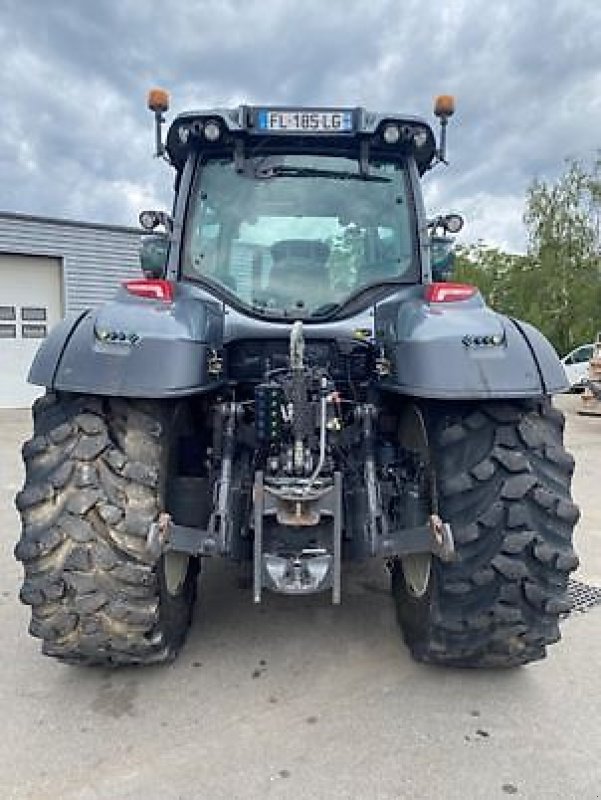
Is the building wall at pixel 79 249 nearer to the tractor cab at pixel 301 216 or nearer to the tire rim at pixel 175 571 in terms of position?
the tractor cab at pixel 301 216

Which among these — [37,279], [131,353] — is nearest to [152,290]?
[131,353]

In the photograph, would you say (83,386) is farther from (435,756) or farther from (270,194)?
(435,756)

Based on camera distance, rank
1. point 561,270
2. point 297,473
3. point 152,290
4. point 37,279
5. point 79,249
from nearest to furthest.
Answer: point 297,473
point 152,290
point 37,279
point 79,249
point 561,270

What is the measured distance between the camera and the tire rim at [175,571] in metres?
2.97

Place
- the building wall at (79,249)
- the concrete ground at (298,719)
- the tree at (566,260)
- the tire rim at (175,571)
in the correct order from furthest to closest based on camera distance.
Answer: the tree at (566,260)
the building wall at (79,249)
the tire rim at (175,571)
the concrete ground at (298,719)

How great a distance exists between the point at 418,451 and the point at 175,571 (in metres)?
1.23

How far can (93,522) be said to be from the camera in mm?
2555

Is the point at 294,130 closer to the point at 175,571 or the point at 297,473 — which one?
the point at 297,473

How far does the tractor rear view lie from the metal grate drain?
1.24 metres

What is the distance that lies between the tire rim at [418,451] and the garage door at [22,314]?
1236 cm

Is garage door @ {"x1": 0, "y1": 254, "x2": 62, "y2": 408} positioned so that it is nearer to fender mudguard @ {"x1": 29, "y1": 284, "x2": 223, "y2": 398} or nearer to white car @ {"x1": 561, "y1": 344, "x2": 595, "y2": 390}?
fender mudguard @ {"x1": 29, "y1": 284, "x2": 223, "y2": 398}

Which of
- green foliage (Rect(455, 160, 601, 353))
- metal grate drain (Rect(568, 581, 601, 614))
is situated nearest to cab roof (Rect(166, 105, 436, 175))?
metal grate drain (Rect(568, 581, 601, 614))

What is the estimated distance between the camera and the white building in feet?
46.1

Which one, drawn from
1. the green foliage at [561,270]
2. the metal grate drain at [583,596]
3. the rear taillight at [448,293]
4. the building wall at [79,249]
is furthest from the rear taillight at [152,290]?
the green foliage at [561,270]
